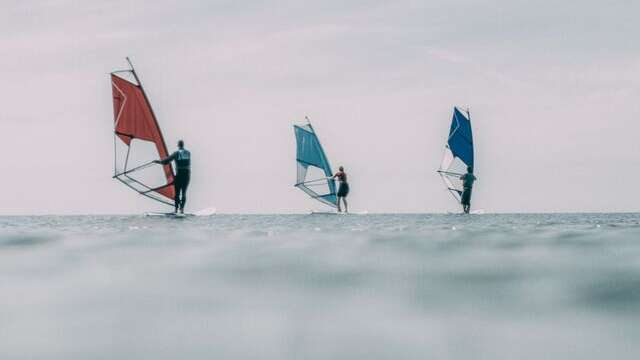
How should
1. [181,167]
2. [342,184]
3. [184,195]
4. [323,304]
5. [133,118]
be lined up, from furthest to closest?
[342,184]
[133,118]
[184,195]
[181,167]
[323,304]

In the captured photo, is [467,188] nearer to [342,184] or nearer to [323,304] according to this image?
[342,184]

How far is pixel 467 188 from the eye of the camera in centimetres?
4341

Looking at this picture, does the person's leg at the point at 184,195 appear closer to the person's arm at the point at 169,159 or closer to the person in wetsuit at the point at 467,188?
the person's arm at the point at 169,159

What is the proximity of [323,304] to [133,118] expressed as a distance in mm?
26821

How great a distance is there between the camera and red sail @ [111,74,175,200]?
3125 cm

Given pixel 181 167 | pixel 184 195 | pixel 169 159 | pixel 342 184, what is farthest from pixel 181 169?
pixel 342 184

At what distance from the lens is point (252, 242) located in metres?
11.5

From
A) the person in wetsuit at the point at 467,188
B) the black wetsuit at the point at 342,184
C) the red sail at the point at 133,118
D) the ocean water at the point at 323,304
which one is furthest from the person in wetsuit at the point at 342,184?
the ocean water at the point at 323,304

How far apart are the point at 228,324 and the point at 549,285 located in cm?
262

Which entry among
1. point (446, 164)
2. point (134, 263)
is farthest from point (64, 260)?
point (446, 164)

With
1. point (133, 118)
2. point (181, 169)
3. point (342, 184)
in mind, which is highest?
point (133, 118)

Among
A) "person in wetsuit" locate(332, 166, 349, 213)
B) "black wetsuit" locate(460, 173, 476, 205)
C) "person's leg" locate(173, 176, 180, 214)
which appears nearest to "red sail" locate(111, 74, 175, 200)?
"person's leg" locate(173, 176, 180, 214)

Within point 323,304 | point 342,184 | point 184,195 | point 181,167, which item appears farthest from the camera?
point 342,184

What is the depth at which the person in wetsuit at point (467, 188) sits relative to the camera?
140 feet
